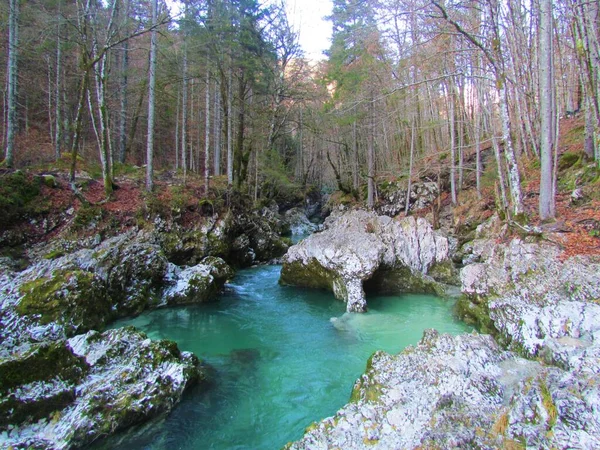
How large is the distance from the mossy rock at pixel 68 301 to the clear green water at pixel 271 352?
85 centimetres

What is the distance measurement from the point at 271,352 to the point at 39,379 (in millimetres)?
3640

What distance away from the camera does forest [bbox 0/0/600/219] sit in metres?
8.53

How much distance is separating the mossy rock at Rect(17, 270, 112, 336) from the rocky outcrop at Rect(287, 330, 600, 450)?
542 centimetres

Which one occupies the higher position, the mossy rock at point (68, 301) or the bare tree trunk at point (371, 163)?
the bare tree trunk at point (371, 163)

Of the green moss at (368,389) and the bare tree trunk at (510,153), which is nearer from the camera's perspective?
the green moss at (368,389)

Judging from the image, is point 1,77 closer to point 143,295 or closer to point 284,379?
point 143,295

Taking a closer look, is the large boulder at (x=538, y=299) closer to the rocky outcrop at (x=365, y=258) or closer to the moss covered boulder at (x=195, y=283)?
the rocky outcrop at (x=365, y=258)

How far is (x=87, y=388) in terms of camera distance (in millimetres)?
4160

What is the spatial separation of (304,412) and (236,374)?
154cm

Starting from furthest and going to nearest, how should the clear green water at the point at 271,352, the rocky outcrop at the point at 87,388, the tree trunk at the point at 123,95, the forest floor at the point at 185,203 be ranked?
1. the tree trunk at the point at 123,95
2. the forest floor at the point at 185,203
3. the clear green water at the point at 271,352
4. the rocky outcrop at the point at 87,388

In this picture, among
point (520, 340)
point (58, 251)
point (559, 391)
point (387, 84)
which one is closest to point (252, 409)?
point (559, 391)

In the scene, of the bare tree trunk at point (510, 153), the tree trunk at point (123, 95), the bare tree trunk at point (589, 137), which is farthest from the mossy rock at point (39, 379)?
the bare tree trunk at point (589, 137)

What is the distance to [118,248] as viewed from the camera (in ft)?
27.4

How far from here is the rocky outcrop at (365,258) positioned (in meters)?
8.59
